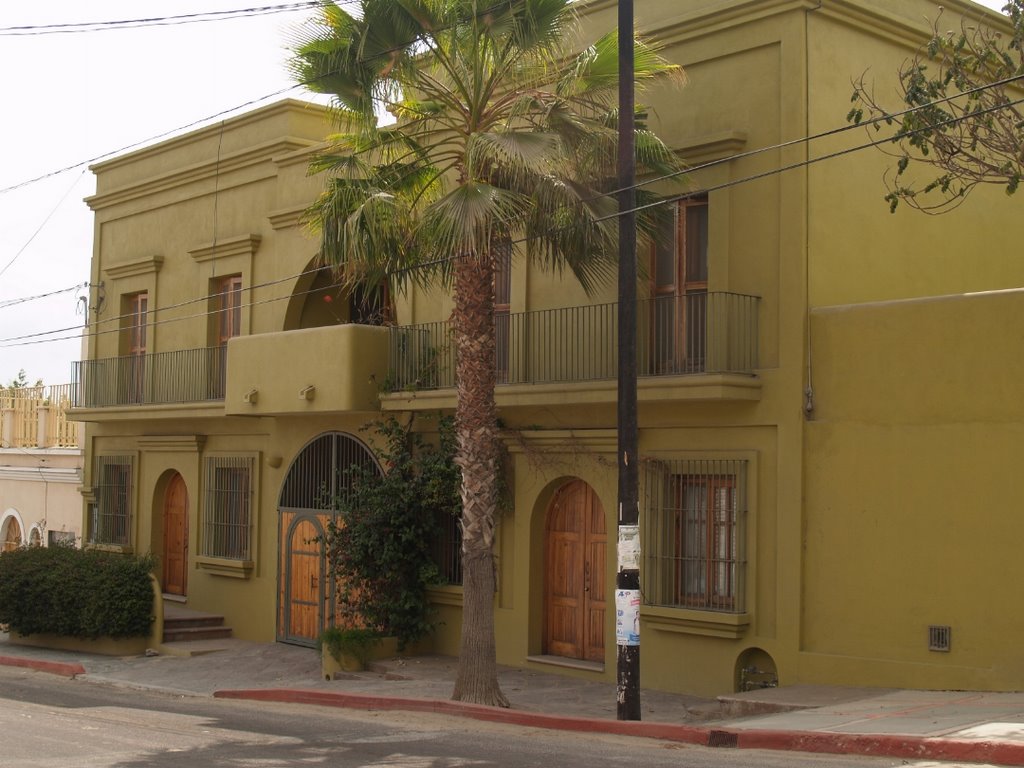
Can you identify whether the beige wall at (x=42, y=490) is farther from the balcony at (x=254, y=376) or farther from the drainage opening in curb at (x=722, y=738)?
the drainage opening in curb at (x=722, y=738)

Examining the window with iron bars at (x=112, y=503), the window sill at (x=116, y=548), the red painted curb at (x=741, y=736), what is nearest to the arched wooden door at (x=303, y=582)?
the red painted curb at (x=741, y=736)

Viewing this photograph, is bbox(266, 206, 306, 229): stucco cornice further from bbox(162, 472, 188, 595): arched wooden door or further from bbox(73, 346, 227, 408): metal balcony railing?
bbox(162, 472, 188, 595): arched wooden door

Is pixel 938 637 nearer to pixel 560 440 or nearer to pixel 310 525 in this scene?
pixel 560 440

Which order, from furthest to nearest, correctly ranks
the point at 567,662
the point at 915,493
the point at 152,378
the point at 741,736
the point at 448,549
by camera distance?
the point at 152,378, the point at 448,549, the point at 567,662, the point at 915,493, the point at 741,736

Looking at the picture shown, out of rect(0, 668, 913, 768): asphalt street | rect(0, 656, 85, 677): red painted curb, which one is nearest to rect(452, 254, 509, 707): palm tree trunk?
rect(0, 668, 913, 768): asphalt street

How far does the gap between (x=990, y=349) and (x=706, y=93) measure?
15.7 feet

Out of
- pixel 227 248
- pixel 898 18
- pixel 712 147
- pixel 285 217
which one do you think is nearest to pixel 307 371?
pixel 285 217

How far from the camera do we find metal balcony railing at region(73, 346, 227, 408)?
23562 mm

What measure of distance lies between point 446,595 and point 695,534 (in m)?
4.62

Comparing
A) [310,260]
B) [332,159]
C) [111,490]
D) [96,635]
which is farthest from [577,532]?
[111,490]

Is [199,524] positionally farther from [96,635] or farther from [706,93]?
[706,93]

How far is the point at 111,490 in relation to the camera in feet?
87.4

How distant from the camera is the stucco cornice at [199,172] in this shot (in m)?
22.8

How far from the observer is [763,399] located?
15.1m
